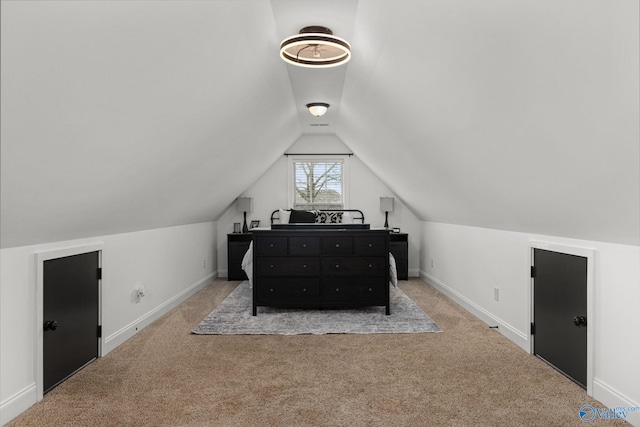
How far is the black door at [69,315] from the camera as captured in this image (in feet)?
8.25

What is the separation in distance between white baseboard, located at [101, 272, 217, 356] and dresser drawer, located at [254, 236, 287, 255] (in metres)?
1.23

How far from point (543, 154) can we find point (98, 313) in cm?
323

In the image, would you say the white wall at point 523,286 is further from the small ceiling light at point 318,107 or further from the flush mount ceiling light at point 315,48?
the small ceiling light at point 318,107

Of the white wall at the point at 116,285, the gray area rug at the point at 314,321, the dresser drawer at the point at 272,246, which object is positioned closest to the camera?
the white wall at the point at 116,285

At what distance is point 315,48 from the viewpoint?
295 cm

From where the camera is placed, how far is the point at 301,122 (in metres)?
6.03

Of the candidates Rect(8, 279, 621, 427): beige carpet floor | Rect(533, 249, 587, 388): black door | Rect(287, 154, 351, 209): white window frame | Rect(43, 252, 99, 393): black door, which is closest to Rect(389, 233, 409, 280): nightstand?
Rect(287, 154, 351, 209): white window frame

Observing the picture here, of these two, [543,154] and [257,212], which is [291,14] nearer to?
[543,154]

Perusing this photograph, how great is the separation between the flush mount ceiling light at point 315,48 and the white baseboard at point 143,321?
2627 mm

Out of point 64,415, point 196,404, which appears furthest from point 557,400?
point 64,415

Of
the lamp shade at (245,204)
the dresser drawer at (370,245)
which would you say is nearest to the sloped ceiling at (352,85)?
the dresser drawer at (370,245)

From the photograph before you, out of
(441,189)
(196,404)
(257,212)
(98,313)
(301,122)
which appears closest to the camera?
(196,404)

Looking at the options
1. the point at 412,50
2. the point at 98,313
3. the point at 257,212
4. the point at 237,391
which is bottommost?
the point at 237,391

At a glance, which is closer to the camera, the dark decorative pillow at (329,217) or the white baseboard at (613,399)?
the white baseboard at (613,399)
